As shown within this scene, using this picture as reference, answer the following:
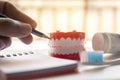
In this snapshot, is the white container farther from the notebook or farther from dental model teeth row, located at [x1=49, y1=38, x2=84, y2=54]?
the notebook

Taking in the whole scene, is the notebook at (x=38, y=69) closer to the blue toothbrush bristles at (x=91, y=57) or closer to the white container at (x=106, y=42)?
the blue toothbrush bristles at (x=91, y=57)

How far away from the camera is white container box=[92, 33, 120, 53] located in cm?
52

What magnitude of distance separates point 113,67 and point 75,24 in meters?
1.73

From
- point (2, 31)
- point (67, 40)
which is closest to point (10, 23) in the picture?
point (2, 31)

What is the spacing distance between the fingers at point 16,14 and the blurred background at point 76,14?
150 centimetres

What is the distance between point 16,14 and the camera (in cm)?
53

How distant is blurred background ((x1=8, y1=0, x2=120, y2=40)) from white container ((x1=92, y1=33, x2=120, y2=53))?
59.9 inches

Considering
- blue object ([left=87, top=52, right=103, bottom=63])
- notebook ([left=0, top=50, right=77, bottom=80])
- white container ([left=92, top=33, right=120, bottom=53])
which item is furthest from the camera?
white container ([left=92, top=33, right=120, bottom=53])

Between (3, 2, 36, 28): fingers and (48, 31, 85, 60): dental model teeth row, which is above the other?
(3, 2, 36, 28): fingers

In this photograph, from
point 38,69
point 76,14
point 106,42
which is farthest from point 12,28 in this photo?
point 76,14

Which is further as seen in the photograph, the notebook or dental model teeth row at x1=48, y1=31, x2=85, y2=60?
dental model teeth row at x1=48, y1=31, x2=85, y2=60

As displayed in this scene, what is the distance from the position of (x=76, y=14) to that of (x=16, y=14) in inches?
64.1

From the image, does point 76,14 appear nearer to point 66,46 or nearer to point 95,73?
point 66,46

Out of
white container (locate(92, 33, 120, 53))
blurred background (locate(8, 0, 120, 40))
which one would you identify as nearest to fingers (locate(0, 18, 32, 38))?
white container (locate(92, 33, 120, 53))
